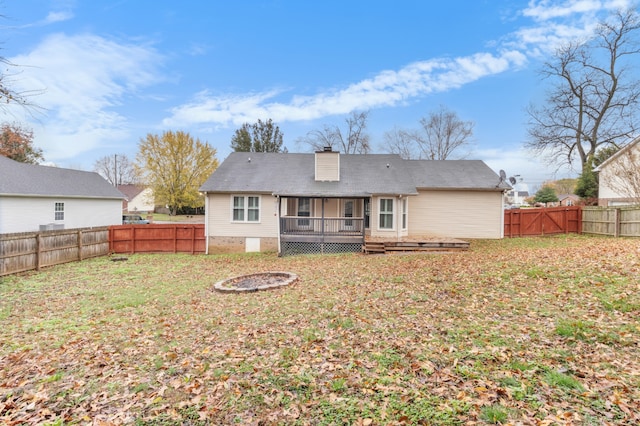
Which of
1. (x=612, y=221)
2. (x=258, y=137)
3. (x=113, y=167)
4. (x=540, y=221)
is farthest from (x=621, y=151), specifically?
(x=113, y=167)

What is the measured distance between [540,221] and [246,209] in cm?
1773

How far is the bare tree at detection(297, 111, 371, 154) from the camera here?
33125 millimetres

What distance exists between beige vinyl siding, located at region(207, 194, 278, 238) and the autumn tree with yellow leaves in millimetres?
21794

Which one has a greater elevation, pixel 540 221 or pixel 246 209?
pixel 246 209

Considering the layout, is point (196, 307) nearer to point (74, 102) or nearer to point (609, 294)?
point (609, 294)

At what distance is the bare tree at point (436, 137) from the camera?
3175 cm

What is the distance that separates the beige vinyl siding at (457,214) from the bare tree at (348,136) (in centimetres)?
1725

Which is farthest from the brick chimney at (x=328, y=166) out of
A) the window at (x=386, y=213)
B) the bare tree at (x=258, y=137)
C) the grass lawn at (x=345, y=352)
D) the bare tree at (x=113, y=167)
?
the bare tree at (x=113, y=167)

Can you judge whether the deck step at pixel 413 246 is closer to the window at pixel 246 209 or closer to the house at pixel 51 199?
the window at pixel 246 209

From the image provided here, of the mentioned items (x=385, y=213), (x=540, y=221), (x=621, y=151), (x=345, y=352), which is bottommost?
(x=345, y=352)

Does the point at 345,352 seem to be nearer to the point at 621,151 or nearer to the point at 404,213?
the point at 404,213

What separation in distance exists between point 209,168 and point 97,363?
115 ft

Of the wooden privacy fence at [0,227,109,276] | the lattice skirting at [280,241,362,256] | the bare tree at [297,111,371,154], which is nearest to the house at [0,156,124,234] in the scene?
the wooden privacy fence at [0,227,109,276]

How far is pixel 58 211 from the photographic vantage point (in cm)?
2088
